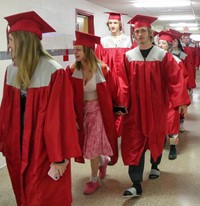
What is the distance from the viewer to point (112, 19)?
4.42m

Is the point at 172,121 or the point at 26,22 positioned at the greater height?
the point at 26,22

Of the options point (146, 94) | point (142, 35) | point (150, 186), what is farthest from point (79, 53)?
point (150, 186)

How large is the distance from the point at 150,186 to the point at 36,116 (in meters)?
1.71

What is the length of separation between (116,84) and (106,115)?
0.35 metres

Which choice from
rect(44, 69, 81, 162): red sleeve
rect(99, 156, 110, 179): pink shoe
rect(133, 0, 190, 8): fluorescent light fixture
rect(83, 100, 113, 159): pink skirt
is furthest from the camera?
rect(133, 0, 190, 8): fluorescent light fixture

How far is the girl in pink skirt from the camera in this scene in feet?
9.66

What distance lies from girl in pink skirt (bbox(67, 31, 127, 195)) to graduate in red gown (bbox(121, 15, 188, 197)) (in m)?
0.17

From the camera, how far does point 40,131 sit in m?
1.93

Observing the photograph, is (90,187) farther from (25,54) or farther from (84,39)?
(25,54)

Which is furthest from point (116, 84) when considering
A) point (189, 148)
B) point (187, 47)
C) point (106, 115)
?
point (187, 47)

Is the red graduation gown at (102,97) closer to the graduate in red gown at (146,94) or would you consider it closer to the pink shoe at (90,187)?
the graduate in red gown at (146,94)

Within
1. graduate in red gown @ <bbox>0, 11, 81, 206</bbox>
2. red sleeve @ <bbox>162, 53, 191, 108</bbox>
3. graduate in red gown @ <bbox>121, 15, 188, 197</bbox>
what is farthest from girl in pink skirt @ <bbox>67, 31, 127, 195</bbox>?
graduate in red gown @ <bbox>0, 11, 81, 206</bbox>

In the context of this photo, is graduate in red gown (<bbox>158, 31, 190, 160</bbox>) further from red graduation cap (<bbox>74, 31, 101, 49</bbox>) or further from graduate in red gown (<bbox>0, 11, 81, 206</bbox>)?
graduate in red gown (<bbox>0, 11, 81, 206</bbox>)

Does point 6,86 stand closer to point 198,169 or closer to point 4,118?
point 4,118
